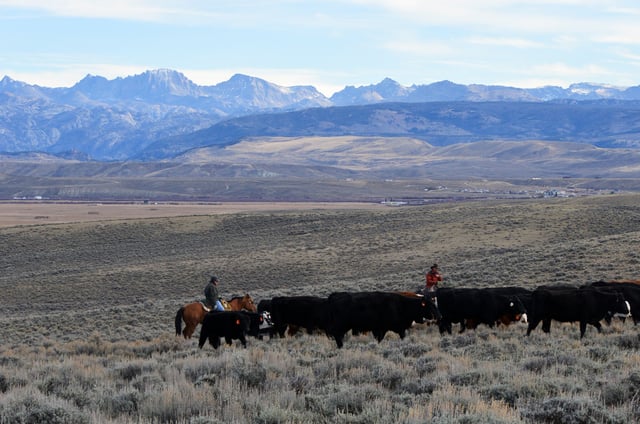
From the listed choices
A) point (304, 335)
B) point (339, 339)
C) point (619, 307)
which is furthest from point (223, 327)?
point (619, 307)

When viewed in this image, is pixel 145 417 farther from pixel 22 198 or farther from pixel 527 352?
pixel 22 198

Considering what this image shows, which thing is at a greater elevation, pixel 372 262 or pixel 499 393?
pixel 499 393

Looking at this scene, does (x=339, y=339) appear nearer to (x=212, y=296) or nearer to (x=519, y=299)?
(x=212, y=296)

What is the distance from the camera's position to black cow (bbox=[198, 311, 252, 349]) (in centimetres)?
1703

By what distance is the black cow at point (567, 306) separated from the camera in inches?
688

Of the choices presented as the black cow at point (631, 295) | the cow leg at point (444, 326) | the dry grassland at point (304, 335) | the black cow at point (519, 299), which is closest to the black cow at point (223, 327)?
the dry grassland at point (304, 335)

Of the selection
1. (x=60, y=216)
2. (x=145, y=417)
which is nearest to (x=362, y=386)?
(x=145, y=417)

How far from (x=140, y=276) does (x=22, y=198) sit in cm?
13508

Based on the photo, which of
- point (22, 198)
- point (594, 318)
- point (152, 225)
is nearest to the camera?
point (594, 318)

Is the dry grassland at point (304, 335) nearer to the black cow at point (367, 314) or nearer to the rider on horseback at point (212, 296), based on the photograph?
the black cow at point (367, 314)

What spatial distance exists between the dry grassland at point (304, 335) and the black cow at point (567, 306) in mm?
368

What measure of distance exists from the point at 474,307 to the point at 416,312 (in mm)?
2402

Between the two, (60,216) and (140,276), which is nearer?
(140,276)

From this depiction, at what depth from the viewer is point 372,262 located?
164 feet
